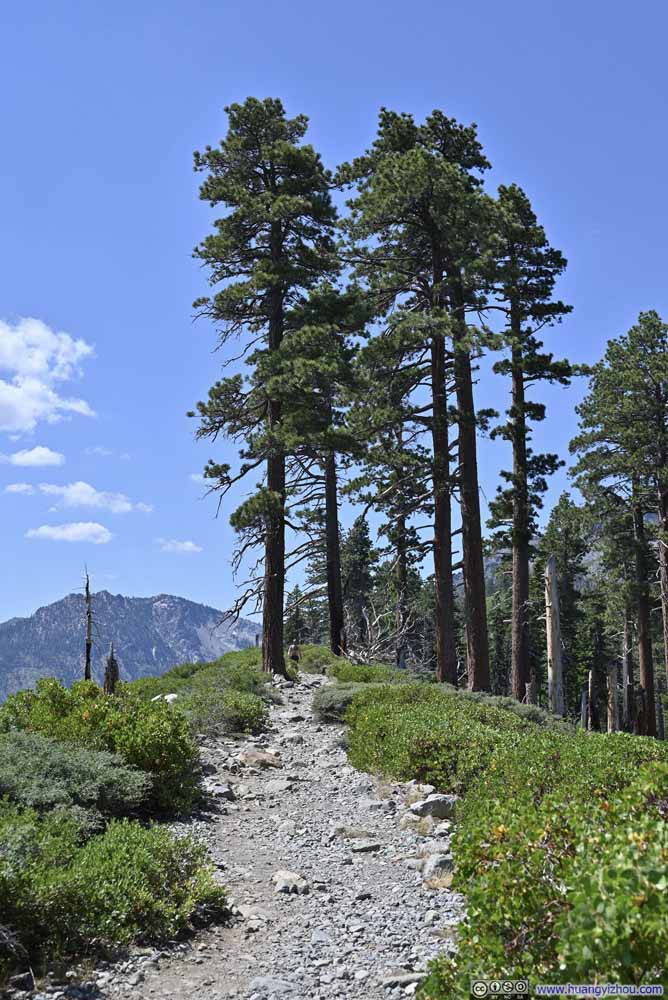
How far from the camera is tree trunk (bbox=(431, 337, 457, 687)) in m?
18.0

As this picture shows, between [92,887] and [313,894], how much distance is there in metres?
2.18

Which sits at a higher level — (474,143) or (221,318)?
(474,143)

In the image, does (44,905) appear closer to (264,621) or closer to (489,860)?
(489,860)

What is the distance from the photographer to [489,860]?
14.2ft

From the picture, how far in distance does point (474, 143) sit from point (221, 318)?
25.9 ft

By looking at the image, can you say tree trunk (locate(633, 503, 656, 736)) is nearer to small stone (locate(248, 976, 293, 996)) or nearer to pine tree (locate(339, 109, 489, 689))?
pine tree (locate(339, 109, 489, 689))

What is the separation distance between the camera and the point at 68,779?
306 inches

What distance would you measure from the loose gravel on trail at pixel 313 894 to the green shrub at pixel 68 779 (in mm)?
985

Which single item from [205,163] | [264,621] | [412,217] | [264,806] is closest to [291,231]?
[205,163]

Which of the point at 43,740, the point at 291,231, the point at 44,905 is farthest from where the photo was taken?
the point at 291,231

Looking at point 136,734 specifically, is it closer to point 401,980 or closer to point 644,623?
point 401,980

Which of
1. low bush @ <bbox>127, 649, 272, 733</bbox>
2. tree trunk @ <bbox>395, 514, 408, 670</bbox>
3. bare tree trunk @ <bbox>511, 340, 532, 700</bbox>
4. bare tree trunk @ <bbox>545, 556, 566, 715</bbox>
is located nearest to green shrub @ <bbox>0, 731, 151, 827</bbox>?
low bush @ <bbox>127, 649, 272, 733</bbox>

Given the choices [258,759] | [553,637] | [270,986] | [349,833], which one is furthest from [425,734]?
[553,637]

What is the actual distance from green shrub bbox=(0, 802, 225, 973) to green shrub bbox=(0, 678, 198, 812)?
242 cm
